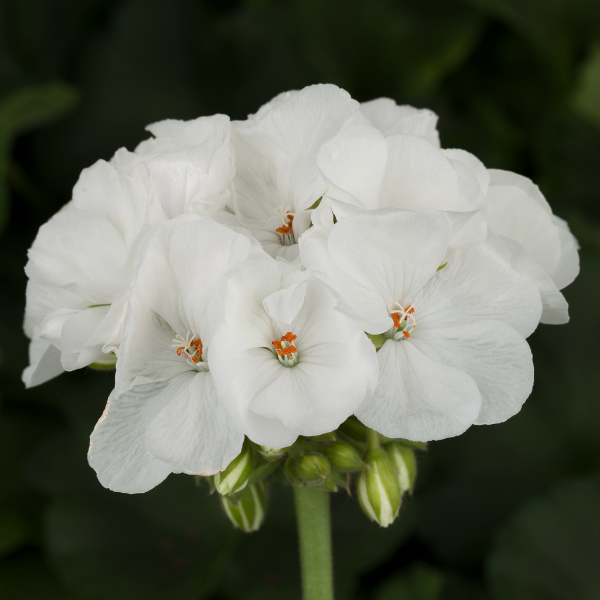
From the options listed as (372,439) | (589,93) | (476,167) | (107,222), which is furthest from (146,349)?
(589,93)

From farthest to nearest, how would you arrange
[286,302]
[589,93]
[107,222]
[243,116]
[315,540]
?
1. [243,116]
2. [589,93]
3. [315,540]
4. [107,222]
5. [286,302]

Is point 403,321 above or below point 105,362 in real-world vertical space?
above

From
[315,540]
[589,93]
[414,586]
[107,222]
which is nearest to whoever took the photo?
[107,222]

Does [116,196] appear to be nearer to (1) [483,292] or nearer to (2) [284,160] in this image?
(2) [284,160]

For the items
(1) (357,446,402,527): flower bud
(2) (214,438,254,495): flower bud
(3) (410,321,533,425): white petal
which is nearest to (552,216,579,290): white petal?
(3) (410,321,533,425): white petal

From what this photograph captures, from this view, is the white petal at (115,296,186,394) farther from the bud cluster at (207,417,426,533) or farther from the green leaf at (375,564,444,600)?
the green leaf at (375,564,444,600)

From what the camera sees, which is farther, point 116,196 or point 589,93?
point 589,93

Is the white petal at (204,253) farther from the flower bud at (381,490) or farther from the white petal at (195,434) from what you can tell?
the flower bud at (381,490)

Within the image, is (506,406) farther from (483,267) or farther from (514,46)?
(514,46)
